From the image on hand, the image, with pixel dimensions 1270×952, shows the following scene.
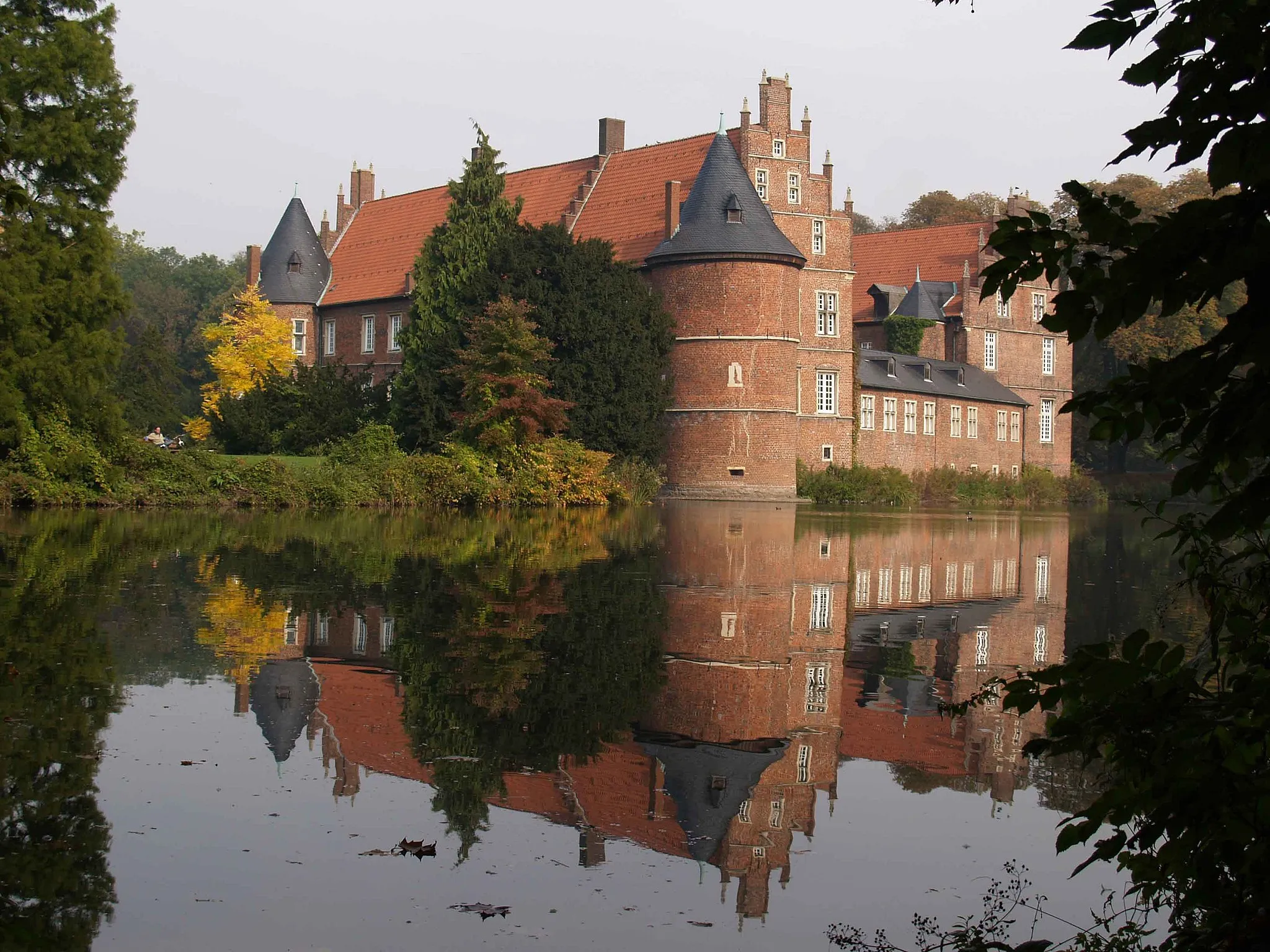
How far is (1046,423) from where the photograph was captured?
64500mm

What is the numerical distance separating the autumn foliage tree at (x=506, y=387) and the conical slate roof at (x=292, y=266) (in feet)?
79.8

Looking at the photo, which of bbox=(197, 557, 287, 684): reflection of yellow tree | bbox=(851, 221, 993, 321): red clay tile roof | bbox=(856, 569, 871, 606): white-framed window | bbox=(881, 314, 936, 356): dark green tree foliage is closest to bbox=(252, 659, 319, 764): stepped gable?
bbox=(197, 557, 287, 684): reflection of yellow tree

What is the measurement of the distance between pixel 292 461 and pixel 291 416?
658 centimetres

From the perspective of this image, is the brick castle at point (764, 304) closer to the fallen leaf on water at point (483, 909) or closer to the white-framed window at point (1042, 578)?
the white-framed window at point (1042, 578)

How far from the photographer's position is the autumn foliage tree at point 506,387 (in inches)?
1601

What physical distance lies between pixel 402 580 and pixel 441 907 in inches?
442

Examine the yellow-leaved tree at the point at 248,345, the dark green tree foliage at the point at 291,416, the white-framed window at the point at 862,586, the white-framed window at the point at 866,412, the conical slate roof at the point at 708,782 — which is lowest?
the conical slate roof at the point at 708,782

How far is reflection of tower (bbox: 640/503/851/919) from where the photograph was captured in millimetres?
5953

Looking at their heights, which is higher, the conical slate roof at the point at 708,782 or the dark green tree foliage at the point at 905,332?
the dark green tree foliage at the point at 905,332

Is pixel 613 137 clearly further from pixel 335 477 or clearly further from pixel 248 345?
pixel 335 477

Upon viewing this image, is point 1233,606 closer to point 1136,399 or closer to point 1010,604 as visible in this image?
point 1136,399

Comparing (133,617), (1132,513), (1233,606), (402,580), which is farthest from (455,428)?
(1233,606)

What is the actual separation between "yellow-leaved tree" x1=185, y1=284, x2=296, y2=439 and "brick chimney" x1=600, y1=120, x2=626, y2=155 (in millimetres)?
15301

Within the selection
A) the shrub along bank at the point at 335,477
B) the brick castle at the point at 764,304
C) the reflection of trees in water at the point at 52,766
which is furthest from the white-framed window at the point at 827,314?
the reflection of trees in water at the point at 52,766
